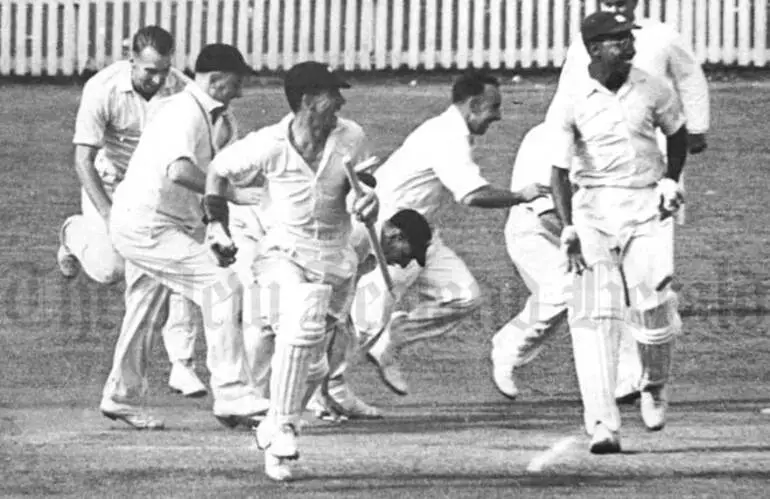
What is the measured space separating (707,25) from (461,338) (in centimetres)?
1050

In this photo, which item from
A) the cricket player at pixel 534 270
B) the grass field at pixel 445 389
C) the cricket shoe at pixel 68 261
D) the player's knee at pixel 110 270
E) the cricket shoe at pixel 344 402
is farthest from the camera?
the cricket shoe at pixel 68 261

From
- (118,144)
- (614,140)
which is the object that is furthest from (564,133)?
(118,144)

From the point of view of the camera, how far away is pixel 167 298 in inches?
549

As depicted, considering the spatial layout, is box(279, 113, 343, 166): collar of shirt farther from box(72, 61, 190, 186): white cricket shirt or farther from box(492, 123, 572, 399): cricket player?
box(492, 123, 572, 399): cricket player

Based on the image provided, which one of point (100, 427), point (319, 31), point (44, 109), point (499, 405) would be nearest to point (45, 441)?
point (100, 427)

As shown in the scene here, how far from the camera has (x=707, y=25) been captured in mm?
27203

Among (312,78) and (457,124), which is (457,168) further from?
(312,78)

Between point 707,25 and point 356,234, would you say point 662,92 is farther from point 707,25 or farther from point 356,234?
point 707,25

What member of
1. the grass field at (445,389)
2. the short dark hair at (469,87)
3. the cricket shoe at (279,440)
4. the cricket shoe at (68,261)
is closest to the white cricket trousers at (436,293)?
the grass field at (445,389)

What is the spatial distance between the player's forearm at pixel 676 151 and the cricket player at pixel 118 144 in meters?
3.08

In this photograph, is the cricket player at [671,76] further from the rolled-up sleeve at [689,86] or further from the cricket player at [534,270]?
the cricket player at [534,270]

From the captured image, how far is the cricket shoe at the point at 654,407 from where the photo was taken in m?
13.0

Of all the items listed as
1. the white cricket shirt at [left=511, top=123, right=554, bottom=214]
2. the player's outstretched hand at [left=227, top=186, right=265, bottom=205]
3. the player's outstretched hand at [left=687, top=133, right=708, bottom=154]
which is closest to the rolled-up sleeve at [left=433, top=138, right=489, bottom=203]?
the white cricket shirt at [left=511, top=123, right=554, bottom=214]

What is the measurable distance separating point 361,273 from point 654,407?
5.77 ft
